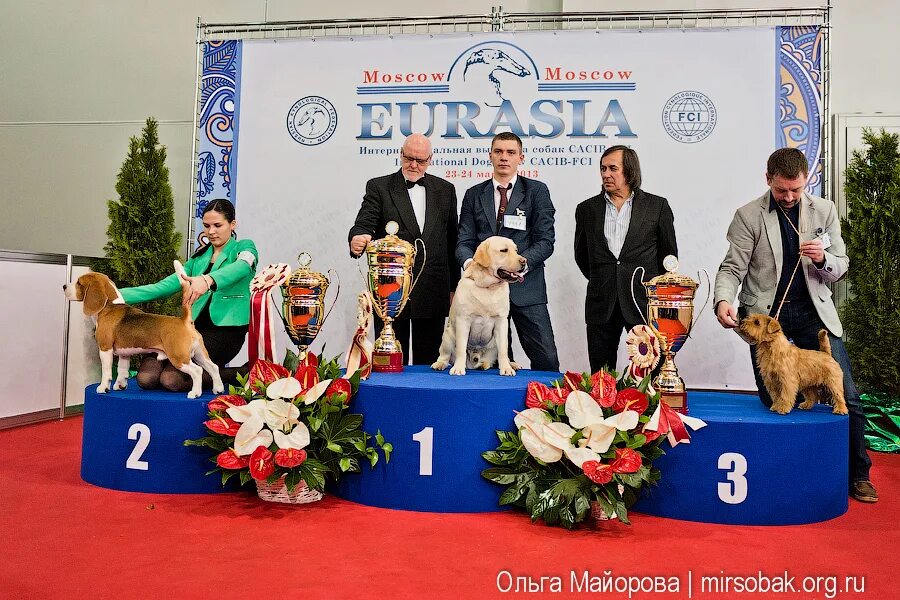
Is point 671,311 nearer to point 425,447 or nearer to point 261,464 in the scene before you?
point 425,447

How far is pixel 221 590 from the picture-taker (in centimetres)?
182

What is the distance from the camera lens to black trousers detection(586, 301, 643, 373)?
355 centimetres

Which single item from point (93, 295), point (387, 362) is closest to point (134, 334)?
point (93, 295)

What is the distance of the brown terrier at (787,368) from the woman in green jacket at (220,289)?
224 centimetres

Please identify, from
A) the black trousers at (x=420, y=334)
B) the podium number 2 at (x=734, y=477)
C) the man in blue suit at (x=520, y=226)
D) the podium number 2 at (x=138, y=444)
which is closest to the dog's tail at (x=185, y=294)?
the podium number 2 at (x=138, y=444)

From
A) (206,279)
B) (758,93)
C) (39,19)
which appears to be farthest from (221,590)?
(39,19)

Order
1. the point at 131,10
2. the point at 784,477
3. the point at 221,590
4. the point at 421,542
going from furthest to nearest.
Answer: the point at 131,10 < the point at 784,477 < the point at 421,542 < the point at 221,590

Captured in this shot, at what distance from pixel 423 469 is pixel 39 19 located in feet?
20.3

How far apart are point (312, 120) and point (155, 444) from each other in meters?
2.99

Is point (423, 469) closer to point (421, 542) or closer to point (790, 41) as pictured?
point (421, 542)

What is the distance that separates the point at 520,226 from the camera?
3.61 m

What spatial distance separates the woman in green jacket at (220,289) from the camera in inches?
124

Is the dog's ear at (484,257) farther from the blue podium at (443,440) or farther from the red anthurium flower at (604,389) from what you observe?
the red anthurium flower at (604,389)

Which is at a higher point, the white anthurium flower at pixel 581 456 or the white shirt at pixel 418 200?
the white shirt at pixel 418 200
